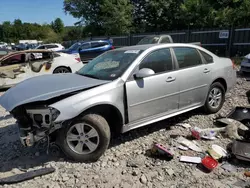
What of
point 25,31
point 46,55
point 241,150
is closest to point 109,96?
point 241,150

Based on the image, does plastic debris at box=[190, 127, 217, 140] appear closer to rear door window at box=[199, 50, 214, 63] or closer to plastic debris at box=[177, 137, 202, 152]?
plastic debris at box=[177, 137, 202, 152]

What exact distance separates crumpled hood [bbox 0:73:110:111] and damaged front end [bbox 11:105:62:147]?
12 cm

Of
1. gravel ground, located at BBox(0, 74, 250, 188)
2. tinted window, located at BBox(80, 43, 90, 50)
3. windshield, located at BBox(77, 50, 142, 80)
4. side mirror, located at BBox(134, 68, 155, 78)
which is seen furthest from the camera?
tinted window, located at BBox(80, 43, 90, 50)

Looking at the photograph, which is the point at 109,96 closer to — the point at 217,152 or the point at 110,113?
the point at 110,113

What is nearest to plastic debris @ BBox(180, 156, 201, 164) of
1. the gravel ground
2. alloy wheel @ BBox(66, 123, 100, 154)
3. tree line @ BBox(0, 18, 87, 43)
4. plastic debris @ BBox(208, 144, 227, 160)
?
the gravel ground

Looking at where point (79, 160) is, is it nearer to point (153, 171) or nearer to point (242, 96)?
point (153, 171)

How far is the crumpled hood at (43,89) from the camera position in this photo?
3.17 metres

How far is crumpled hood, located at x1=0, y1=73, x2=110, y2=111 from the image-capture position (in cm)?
317

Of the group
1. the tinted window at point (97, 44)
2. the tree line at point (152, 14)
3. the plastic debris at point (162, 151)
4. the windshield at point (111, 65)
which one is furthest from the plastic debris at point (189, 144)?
the tree line at point (152, 14)

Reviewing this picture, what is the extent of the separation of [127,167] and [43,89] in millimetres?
1634

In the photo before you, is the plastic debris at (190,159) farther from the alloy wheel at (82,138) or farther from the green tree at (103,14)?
the green tree at (103,14)

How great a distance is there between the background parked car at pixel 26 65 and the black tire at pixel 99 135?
5.98m

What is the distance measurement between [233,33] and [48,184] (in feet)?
47.4

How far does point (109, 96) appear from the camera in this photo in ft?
11.2
